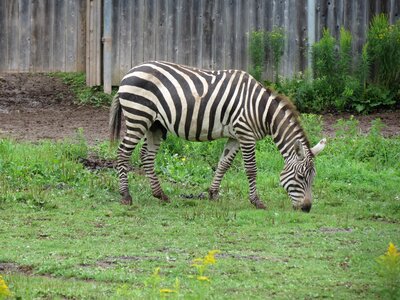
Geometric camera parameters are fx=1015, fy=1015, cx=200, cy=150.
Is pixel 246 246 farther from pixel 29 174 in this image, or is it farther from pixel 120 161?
pixel 29 174

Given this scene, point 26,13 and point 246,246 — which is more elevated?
point 26,13

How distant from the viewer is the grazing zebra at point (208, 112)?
12.6 m

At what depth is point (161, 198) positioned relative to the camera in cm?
1292

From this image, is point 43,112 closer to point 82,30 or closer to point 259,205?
point 82,30

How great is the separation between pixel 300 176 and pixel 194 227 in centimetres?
185

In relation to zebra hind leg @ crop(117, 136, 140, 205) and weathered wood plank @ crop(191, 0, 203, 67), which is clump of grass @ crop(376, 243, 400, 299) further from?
weathered wood plank @ crop(191, 0, 203, 67)

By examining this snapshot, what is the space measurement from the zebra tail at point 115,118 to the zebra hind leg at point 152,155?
425 mm

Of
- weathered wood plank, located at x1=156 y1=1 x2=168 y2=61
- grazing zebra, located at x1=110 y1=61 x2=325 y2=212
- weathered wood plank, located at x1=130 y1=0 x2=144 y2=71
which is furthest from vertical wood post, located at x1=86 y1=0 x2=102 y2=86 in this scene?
grazing zebra, located at x1=110 y1=61 x2=325 y2=212

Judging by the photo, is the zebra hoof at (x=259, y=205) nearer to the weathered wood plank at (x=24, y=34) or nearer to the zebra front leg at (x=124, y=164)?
the zebra front leg at (x=124, y=164)

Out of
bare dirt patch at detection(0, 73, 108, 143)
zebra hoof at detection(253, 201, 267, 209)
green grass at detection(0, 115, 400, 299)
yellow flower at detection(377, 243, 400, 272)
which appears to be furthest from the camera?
bare dirt patch at detection(0, 73, 108, 143)

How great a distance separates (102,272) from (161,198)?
4255mm

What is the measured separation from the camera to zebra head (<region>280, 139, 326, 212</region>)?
40.2 feet

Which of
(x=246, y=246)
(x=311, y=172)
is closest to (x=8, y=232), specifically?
(x=246, y=246)

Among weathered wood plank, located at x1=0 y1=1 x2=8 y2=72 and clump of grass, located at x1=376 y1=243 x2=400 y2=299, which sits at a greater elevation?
weathered wood plank, located at x1=0 y1=1 x2=8 y2=72
